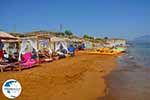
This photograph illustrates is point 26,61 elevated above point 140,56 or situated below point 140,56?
above

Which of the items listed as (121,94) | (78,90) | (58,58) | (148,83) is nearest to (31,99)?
(78,90)

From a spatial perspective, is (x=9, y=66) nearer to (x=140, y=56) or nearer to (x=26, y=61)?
(x=26, y=61)

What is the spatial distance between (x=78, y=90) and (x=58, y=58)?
17.0 m

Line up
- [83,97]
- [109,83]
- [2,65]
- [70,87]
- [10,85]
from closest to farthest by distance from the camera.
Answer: [10,85]
[83,97]
[70,87]
[109,83]
[2,65]

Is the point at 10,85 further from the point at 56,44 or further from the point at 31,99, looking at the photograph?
the point at 56,44

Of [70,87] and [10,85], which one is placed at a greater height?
[10,85]

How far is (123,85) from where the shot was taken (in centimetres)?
1370

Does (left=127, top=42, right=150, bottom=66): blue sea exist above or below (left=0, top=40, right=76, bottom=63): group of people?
below

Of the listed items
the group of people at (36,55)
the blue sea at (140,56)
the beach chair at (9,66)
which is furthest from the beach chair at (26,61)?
the blue sea at (140,56)

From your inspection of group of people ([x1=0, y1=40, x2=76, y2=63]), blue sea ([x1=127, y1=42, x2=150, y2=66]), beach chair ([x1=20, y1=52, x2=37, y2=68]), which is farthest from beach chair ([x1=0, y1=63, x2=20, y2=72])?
blue sea ([x1=127, y1=42, x2=150, y2=66])

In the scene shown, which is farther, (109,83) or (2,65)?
(2,65)

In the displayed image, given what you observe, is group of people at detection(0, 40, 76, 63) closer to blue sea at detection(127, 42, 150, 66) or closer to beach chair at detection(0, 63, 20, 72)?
beach chair at detection(0, 63, 20, 72)

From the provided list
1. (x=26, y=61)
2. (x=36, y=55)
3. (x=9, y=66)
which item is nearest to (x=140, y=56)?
(x=36, y=55)

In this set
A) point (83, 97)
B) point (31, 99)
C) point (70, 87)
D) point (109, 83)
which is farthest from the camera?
point (109, 83)
